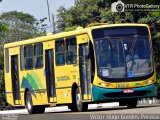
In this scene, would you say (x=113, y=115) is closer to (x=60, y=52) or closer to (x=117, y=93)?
(x=117, y=93)

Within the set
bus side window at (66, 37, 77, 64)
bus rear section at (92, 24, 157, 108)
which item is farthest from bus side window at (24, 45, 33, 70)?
bus rear section at (92, 24, 157, 108)

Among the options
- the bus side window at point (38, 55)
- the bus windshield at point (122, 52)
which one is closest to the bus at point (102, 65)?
the bus windshield at point (122, 52)

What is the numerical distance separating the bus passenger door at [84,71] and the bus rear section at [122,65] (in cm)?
53

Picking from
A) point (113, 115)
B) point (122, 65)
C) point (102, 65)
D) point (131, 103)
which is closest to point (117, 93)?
point (122, 65)

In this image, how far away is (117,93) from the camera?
94.6 feet

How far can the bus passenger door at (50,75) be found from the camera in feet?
105

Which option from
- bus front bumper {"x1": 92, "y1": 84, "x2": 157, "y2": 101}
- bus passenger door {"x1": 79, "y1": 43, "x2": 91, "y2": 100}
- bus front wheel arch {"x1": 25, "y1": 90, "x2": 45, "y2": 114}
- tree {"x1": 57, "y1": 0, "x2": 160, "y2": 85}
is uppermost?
tree {"x1": 57, "y1": 0, "x2": 160, "y2": 85}

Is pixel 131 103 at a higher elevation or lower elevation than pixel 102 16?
lower

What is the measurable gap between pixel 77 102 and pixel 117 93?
6.22ft

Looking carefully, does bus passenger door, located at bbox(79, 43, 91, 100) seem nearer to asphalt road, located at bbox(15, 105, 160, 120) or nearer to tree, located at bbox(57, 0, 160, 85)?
asphalt road, located at bbox(15, 105, 160, 120)

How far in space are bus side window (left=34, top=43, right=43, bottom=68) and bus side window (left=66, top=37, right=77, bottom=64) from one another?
7.71ft

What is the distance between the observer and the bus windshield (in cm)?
2878

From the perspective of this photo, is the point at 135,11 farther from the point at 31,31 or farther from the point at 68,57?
the point at 31,31

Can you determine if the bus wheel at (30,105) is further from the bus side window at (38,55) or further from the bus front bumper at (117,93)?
the bus front bumper at (117,93)
